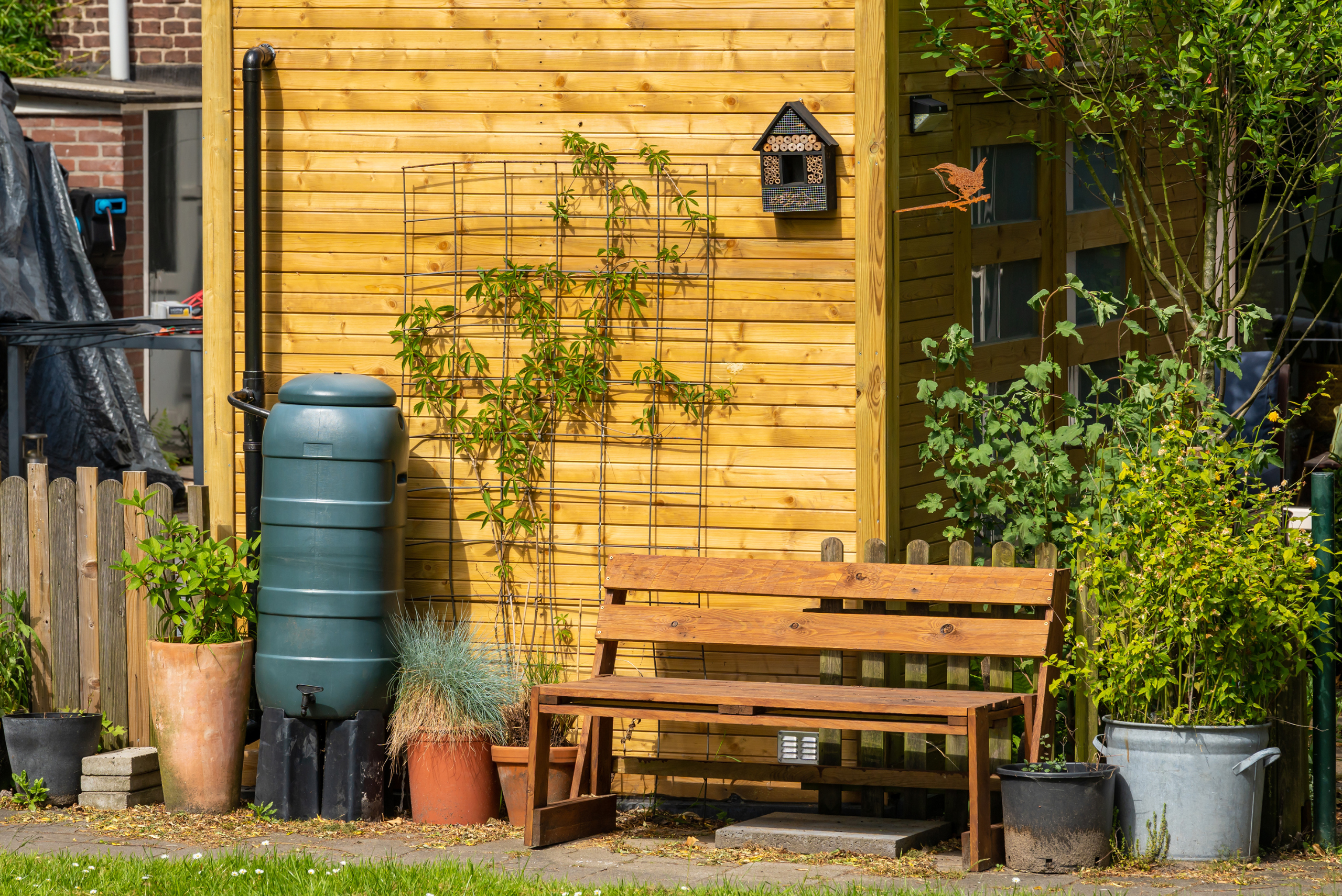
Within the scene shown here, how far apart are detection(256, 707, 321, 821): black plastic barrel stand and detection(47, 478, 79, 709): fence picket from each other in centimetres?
103

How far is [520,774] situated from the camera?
6.05 m

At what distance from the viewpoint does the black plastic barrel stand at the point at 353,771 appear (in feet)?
20.0

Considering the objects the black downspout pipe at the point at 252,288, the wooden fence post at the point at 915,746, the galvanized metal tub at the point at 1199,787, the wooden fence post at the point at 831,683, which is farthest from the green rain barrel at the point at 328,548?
the galvanized metal tub at the point at 1199,787

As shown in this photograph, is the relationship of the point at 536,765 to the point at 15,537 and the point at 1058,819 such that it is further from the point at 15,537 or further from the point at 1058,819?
the point at 15,537

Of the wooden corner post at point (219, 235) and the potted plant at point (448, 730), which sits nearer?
the potted plant at point (448, 730)

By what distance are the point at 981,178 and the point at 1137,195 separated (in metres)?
2.39

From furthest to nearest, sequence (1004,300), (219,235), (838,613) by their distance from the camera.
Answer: (1004,300) < (219,235) < (838,613)

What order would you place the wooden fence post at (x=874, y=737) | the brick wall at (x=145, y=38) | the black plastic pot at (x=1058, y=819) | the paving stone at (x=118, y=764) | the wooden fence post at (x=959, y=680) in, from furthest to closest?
the brick wall at (x=145, y=38)
the paving stone at (x=118, y=764)
the wooden fence post at (x=874, y=737)
the wooden fence post at (x=959, y=680)
the black plastic pot at (x=1058, y=819)

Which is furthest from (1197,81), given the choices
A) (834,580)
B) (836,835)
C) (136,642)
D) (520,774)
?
(136,642)

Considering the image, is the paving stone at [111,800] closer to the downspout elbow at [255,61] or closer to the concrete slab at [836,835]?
the concrete slab at [836,835]

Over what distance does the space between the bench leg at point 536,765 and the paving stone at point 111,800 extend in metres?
1.62

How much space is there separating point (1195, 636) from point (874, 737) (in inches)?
49.0

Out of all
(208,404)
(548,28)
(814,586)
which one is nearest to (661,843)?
(814,586)

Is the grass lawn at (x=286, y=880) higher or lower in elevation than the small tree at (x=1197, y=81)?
lower
